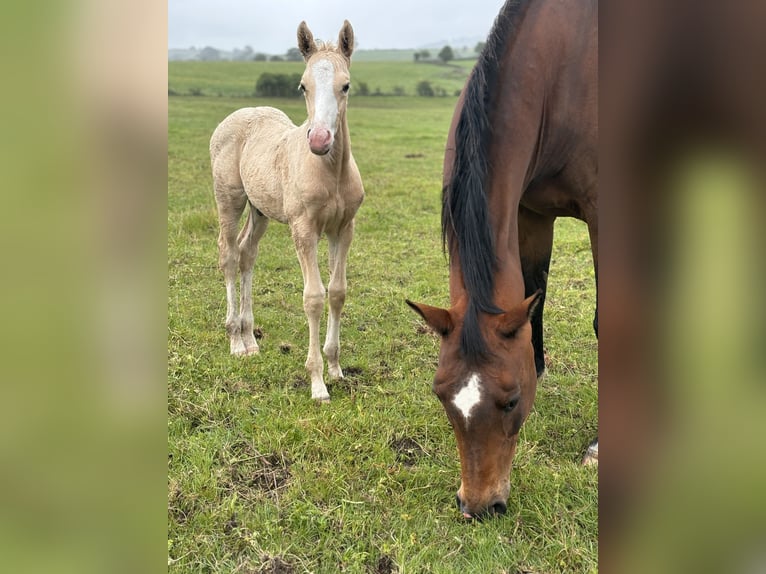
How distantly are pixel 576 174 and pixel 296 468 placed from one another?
7.60 feet

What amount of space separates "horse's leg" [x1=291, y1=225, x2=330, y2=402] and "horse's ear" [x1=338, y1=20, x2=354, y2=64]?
4.14 feet

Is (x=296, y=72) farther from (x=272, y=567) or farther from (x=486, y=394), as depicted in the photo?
(x=272, y=567)

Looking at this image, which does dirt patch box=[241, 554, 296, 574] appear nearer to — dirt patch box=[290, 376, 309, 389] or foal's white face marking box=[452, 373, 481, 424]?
foal's white face marking box=[452, 373, 481, 424]

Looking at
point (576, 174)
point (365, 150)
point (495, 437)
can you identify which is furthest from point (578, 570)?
point (365, 150)

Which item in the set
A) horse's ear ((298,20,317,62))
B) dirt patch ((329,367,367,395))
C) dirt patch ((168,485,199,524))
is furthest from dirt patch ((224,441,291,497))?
horse's ear ((298,20,317,62))

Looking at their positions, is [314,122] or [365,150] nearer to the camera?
[314,122]

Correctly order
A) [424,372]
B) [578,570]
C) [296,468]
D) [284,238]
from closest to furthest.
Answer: [578,570]
[296,468]
[424,372]
[284,238]

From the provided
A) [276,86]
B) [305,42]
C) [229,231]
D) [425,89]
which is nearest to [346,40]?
[305,42]

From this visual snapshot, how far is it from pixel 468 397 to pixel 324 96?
2166mm

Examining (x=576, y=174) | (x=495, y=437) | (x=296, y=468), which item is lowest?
(x=296, y=468)

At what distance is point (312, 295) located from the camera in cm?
420

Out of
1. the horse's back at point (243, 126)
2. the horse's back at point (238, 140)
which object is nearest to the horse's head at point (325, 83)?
the horse's back at point (238, 140)
